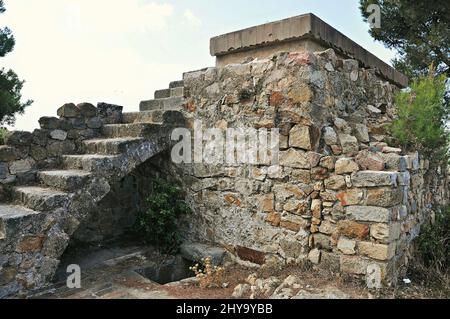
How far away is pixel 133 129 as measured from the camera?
4.01 m

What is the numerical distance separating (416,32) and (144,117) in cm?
810

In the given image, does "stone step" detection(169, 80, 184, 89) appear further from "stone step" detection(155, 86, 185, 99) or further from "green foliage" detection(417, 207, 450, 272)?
"green foliage" detection(417, 207, 450, 272)

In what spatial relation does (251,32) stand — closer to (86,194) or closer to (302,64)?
(302,64)

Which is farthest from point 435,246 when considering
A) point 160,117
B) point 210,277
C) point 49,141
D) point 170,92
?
point 49,141

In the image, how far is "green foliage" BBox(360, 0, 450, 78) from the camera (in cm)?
830

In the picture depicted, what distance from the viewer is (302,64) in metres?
3.31

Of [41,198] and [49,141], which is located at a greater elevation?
[49,141]

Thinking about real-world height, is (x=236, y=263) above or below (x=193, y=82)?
below

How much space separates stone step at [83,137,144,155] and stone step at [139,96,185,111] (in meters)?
0.89

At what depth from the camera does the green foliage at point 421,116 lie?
11.7 ft

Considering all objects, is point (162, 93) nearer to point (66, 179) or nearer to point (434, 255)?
point (66, 179)
